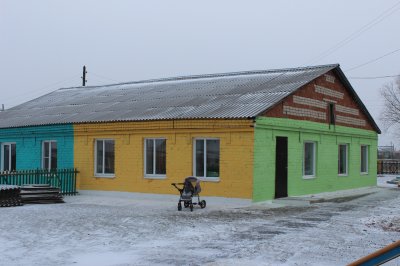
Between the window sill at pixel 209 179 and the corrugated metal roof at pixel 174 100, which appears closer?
the window sill at pixel 209 179

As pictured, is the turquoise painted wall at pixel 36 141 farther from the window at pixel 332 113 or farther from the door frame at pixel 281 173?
the window at pixel 332 113

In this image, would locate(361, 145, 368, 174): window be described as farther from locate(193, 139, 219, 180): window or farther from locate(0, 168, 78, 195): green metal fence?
locate(0, 168, 78, 195): green metal fence

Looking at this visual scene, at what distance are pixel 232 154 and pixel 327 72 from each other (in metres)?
7.46

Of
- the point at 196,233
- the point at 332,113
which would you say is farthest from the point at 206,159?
the point at 332,113

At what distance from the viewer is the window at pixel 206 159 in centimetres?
1897

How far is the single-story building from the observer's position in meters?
18.6

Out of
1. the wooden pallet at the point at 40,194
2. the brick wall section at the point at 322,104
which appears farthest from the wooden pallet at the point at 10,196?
the brick wall section at the point at 322,104

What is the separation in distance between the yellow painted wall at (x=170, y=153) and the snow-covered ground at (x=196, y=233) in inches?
34.8

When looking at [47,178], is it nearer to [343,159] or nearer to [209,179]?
[209,179]

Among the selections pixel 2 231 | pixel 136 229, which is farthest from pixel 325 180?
pixel 2 231

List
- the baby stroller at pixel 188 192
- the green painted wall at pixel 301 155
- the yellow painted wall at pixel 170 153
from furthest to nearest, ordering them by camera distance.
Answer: the green painted wall at pixel 301 155, the yellow painted wall at pixel 170 153, the baby stroller at pixel 188 192

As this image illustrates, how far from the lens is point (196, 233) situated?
12094 millimetres

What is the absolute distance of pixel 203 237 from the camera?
1159 centimetres

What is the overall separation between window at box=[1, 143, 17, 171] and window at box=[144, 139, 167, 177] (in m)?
8.05
